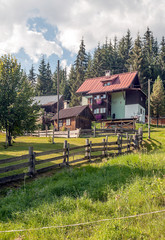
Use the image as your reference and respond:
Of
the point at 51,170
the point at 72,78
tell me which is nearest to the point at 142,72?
the point at 72,78

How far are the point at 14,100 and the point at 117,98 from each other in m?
30.2

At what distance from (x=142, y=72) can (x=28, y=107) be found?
1860 inches

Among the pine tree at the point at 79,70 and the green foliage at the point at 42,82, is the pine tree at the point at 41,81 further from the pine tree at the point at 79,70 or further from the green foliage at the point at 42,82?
the pine tree at the point at 79,70

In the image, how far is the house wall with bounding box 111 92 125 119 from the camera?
45.7 m

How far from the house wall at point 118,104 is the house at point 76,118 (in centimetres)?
848

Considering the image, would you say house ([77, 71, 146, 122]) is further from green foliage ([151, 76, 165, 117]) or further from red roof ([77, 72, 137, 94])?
green foliage ([151, 76, 165, 117])

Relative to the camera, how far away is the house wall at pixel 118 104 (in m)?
45.7

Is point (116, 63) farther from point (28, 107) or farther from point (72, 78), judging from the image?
point (28, 107)

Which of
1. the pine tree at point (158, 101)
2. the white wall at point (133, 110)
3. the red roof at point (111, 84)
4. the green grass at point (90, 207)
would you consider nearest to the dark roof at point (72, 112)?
the red roof at point (111, 84)

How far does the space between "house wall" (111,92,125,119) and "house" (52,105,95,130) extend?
8.48 m

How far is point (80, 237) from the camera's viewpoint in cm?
454

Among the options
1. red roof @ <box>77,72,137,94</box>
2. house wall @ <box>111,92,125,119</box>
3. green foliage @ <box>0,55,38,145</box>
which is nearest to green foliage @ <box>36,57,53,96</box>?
red roof @ <box>77,72,137,94</box>

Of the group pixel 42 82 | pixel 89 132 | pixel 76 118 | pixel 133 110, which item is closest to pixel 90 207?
pixel 89 132

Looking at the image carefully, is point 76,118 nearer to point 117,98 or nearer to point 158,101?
point 117,98
